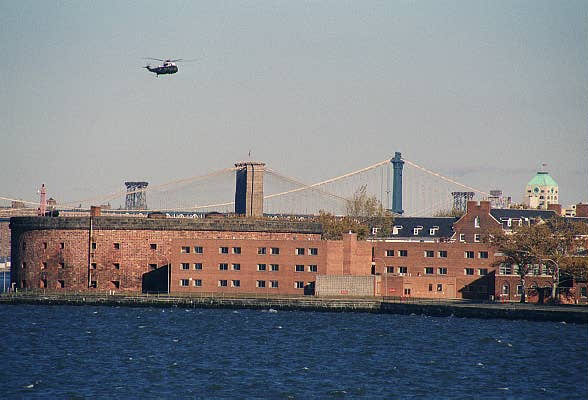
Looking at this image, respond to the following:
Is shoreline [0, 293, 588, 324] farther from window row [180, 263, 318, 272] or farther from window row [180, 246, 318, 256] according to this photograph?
window row [180, 246, 318, 256]

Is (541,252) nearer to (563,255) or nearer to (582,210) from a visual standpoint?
(563,255)

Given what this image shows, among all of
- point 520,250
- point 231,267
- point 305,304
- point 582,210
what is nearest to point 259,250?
point 231,267

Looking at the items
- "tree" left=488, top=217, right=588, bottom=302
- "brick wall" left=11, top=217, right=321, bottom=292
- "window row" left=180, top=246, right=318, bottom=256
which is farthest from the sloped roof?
"window row" left=180, top=246, right=318, bottom=256

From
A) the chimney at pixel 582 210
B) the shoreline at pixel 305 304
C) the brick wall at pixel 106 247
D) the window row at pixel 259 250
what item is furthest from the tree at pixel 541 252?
the chimney at pixel 582 210

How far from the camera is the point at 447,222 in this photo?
168 m

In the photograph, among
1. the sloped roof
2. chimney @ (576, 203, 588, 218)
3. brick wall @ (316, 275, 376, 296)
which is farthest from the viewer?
chimney @ (576, 203, 588, 218)

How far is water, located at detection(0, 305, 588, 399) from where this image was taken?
74562 mm

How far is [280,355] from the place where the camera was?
91250mm

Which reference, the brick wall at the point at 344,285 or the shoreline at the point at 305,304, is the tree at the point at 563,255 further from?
the brick wall at the point at 344,285

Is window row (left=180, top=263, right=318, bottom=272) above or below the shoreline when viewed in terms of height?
above

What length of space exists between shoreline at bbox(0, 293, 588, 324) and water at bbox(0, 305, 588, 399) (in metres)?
1.16

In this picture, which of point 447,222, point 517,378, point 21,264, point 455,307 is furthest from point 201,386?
point 447,222

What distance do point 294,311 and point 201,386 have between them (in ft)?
172

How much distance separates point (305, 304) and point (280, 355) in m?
36.0
